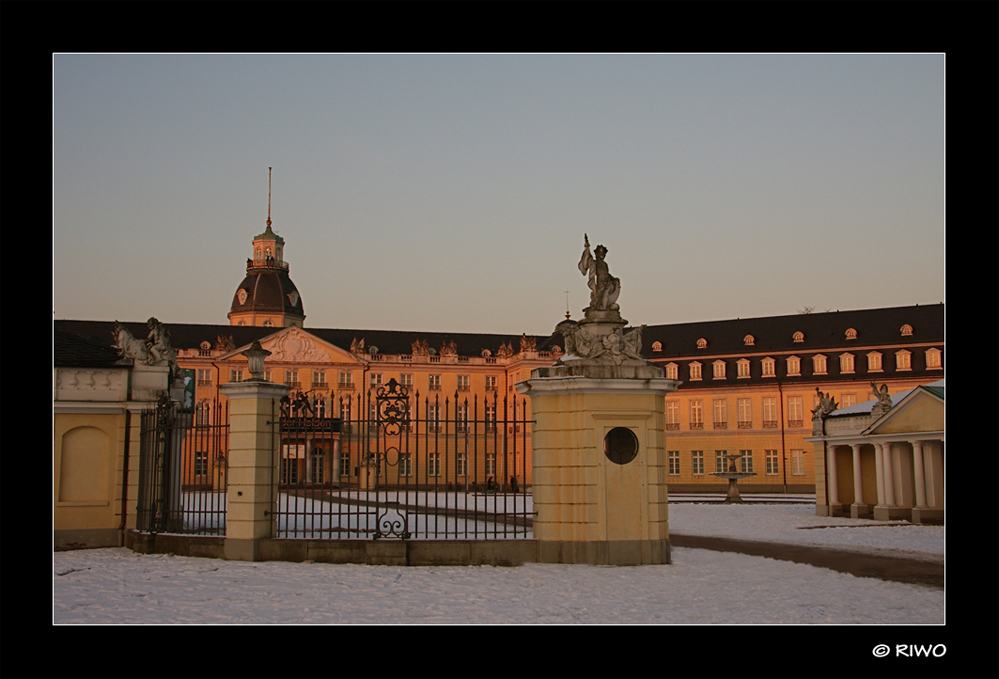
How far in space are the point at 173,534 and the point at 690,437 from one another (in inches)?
2119

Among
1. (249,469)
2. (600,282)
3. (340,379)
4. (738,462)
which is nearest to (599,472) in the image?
(600,282)

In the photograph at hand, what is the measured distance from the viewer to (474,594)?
13.5m

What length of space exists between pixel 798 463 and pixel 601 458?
51110mm

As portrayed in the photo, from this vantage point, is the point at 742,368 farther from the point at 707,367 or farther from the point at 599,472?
the point at 599,472

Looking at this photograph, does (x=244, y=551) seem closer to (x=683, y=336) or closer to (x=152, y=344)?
(x=152, y=344)

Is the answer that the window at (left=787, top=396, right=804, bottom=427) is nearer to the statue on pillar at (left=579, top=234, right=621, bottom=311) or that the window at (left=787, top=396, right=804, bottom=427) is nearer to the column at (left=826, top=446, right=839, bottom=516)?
the column at (left=826, top=446, right=839, bottom=516)

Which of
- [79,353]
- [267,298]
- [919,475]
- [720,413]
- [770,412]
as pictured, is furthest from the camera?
[267,298]

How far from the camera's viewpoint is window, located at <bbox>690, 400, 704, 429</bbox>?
224ft

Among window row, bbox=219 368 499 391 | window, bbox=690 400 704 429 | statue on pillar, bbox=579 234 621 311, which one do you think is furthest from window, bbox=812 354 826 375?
statue on pillar, bbox=579 234 621 311

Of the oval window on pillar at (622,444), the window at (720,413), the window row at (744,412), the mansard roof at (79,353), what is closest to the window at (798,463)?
the window row at (744,412)

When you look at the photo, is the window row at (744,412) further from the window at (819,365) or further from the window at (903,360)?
the window at (903,360)

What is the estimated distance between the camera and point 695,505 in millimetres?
39125

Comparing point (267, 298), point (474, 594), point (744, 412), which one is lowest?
point (474, 594)
